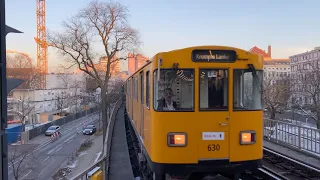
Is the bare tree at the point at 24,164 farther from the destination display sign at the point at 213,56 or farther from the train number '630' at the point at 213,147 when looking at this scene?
the destination display sign at the point at 213,56

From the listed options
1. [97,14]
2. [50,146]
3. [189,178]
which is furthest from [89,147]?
[189,178]

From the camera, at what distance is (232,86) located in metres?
6.56

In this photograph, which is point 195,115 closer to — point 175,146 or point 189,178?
point 175,146

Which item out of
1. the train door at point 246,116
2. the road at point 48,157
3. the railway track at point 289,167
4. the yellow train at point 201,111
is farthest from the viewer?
the road at point 48,157

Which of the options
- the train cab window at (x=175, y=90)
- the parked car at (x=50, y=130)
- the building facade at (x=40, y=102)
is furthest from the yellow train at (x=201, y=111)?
the building facade at (x=40, y=102)

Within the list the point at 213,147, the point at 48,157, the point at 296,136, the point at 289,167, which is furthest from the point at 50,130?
the point at 213,147

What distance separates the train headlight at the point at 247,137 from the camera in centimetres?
661

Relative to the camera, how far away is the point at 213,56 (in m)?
6.55

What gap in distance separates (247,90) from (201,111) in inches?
42.7

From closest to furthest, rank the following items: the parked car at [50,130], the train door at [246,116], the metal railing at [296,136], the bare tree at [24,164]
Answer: the train door at [246,116] → the metal railing at [296,136] → the bare tree at [24,164] → the parked car at [50,130]

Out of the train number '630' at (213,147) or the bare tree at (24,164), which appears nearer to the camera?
the train number '630' at (213,147)

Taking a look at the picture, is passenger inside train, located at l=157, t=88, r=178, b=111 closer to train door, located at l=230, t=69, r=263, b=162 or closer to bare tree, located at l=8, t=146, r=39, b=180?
train door, located at l=230, t=69, r=263, b=162

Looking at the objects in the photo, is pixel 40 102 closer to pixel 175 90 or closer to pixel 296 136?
pixel 296 136

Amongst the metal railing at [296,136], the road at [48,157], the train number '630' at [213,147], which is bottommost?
the road at [48,157]
